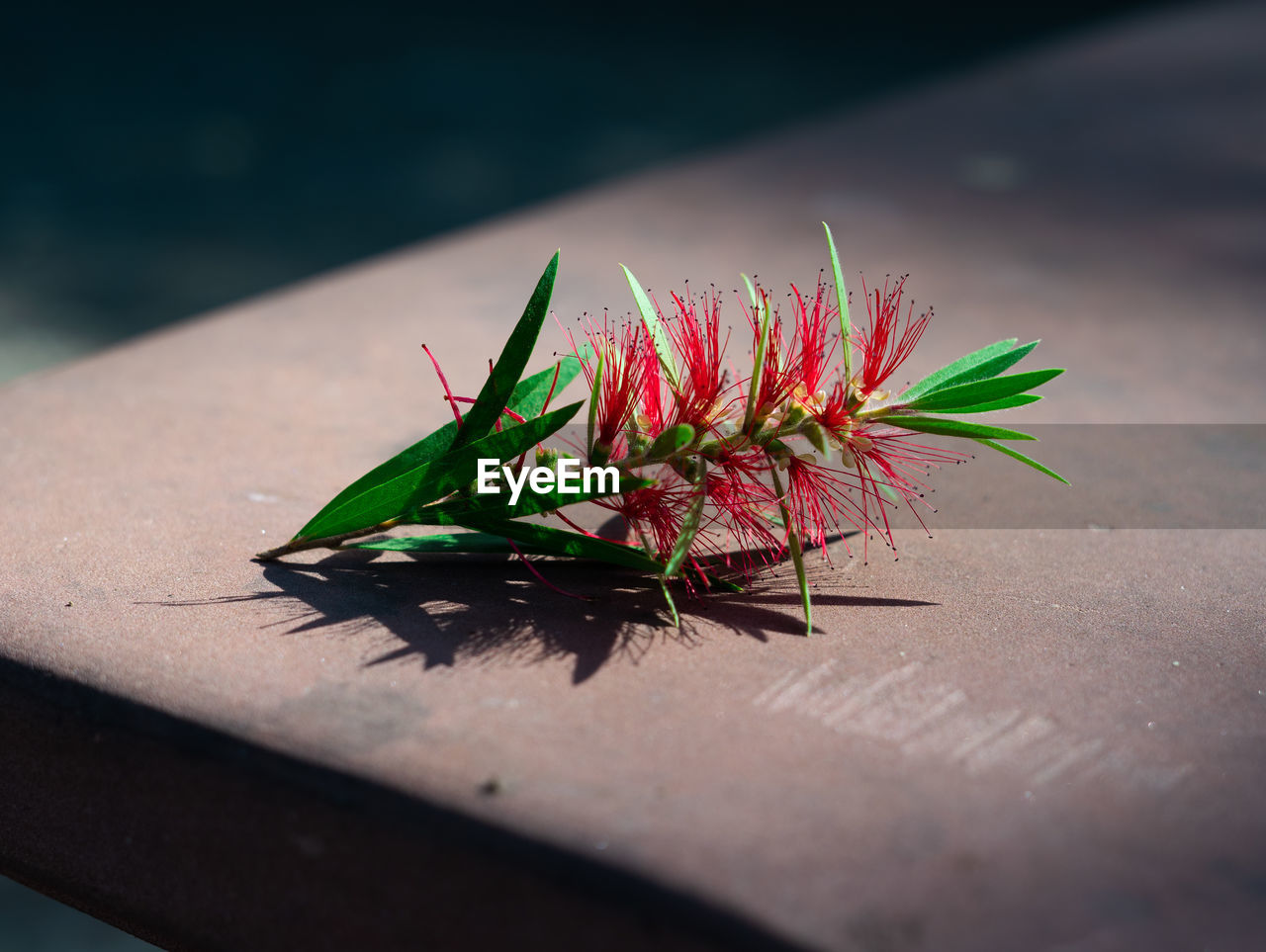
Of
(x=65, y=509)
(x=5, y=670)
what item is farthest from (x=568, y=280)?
→ (x=5, y=670)

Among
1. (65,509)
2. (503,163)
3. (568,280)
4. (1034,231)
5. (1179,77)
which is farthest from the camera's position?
(503,163)

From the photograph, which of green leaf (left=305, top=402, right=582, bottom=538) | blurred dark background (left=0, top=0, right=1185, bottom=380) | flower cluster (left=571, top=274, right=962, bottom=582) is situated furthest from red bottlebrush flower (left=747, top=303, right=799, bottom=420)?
blurred dark background (left=0, top=0, right=1185, bottom=380)

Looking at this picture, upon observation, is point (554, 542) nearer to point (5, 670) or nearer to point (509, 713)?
point (509, 713)

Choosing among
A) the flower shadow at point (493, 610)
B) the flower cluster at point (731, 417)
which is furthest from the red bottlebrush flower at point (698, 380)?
the flower shadow at point (493, 610)

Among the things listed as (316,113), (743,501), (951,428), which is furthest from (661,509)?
(316,113)

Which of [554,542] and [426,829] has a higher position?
[554,542]

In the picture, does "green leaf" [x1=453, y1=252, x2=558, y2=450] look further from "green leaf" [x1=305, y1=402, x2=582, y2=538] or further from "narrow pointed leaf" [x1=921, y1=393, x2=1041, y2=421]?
"narrow pointed leaf" [x1=921, y1=393, x2=1041, y2=421]

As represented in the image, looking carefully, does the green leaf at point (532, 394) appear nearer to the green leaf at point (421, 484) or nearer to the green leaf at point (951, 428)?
the green leaf at point (421, 484)
